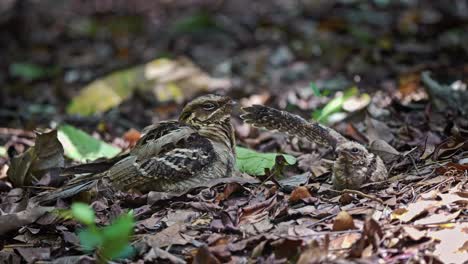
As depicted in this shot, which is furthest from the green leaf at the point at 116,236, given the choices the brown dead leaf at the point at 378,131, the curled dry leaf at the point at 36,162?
the brown dead leaf at the point at 378,131

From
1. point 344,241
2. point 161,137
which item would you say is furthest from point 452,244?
point 161,137

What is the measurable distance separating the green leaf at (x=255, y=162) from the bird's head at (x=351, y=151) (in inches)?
21.9

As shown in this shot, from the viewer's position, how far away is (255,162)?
487 cm

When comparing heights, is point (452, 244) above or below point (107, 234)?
below

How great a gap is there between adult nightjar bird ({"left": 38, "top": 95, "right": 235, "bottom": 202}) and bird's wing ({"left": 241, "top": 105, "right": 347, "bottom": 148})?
0.87 feet

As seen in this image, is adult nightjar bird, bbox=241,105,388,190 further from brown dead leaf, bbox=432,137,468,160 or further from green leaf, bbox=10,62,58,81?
green leaf, bbox=10,62,58,81

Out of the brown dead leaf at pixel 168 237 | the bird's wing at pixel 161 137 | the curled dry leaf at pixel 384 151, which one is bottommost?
the brown dead leaf at pixel 168 237

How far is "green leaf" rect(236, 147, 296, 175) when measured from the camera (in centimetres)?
478

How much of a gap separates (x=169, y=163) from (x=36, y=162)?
1069 millimetres

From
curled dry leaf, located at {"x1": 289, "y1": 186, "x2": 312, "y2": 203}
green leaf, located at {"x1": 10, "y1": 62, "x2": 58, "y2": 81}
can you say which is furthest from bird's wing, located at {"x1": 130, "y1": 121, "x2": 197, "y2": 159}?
green leaf, located at {"x1": 10, "y1": 62, "x2": 58, "y2": 81}

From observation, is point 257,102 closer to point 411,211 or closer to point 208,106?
point 208,106

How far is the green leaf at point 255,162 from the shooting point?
4.78 m

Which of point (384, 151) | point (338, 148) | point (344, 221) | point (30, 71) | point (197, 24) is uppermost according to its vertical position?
point (338, 148)

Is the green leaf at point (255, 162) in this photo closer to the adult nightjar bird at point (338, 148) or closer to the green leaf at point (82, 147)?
the adult nightjar bird at point (338, 148)
